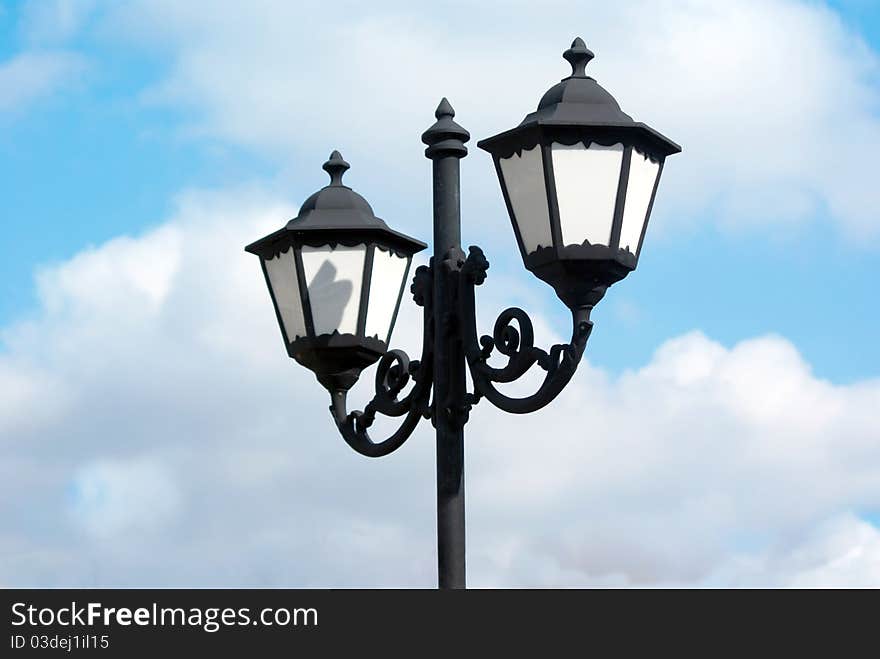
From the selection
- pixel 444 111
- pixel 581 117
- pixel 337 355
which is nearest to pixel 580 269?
pixel 581 117

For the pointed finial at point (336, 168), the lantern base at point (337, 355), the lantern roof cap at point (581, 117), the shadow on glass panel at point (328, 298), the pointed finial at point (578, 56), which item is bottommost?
the lantern base at point (337, 355)

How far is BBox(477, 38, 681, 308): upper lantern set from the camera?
21.0 feet

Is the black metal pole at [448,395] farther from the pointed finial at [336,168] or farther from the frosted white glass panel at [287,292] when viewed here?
the pointed finial at [336,168]

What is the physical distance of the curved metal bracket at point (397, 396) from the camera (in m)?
6.98

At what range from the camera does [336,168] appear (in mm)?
8039

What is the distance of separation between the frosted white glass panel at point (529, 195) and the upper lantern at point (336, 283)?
1.08m

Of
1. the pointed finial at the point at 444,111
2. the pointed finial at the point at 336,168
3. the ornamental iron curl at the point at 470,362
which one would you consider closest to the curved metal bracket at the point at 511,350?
the ornamental iron curl at the point at 470,362

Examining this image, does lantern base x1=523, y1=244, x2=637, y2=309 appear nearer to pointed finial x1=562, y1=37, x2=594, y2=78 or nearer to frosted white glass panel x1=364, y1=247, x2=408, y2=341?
pointed finial x1=562, y1=37, x2=594, y2=78

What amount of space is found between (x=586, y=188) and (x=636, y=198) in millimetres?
237

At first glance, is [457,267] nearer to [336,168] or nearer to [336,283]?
[336,283]

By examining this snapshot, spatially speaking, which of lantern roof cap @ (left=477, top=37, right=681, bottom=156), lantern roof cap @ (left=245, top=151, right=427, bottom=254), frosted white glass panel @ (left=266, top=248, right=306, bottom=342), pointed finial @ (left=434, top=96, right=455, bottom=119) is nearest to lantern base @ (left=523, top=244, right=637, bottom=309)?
lantern roof cap @ (left=477, top=37, right=681, bottom=156)
